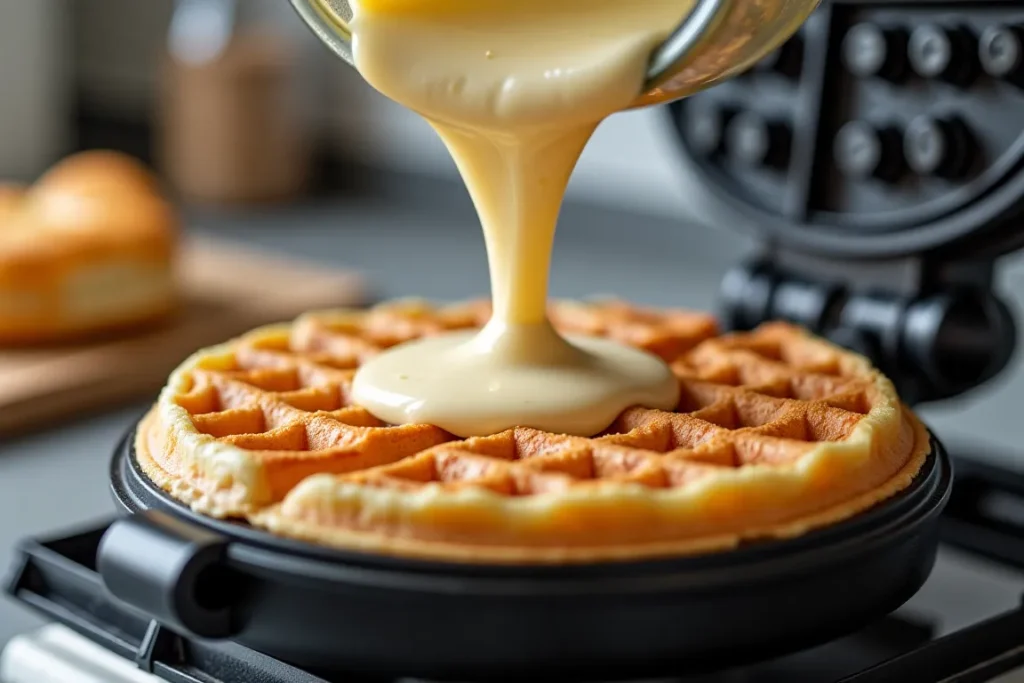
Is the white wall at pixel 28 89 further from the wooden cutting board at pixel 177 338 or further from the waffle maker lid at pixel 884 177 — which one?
the waffle maker lid at pixel 884 177

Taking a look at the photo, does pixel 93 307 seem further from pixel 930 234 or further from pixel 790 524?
pixel 790 524

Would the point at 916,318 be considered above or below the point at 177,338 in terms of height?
above

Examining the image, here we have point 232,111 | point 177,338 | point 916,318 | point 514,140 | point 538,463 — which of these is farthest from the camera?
point 232,111

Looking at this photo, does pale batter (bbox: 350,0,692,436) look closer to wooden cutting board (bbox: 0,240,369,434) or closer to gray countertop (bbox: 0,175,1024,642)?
gray countertop (bbox: 0,175,1024,642)

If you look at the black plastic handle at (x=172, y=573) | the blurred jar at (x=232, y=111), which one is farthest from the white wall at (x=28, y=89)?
the black plastic handle at (x=172, y=573)

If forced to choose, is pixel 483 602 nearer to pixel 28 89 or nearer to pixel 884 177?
pixel 884 177

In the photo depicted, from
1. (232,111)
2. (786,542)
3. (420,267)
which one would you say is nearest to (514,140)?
(786,542)
